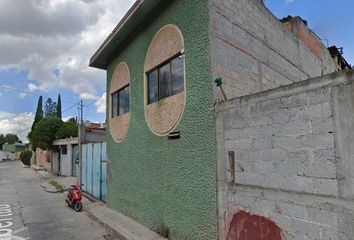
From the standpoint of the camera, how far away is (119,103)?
12.1 metres

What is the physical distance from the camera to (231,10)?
7.36m

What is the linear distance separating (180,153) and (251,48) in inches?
131

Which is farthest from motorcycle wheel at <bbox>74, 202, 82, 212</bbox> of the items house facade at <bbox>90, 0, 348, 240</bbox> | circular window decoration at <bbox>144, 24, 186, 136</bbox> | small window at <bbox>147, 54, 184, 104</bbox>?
small window at <bbox>147, 54, 184, 104</bbox>

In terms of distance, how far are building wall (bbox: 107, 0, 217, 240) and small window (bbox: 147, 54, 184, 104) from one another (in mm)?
442

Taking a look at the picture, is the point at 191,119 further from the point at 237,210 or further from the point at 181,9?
the point at 181,9

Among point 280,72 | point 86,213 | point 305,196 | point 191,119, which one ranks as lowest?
point 86,213

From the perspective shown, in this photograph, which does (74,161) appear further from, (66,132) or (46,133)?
(46,133)

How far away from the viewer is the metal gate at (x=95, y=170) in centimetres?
1392

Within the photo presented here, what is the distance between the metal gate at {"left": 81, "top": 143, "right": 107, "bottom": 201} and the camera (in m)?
13.9

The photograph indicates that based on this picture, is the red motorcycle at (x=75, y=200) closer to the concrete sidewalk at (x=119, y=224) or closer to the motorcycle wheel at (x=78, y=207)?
the motorcycle wheel at (x=78, y=207)

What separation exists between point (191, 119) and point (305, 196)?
321 cm

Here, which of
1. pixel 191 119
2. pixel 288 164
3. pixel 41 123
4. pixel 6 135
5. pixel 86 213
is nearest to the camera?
pixel 288 164

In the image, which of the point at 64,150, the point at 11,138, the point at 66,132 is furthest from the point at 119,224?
the point at 11,138

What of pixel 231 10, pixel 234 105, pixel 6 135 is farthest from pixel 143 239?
pixel 6 135
